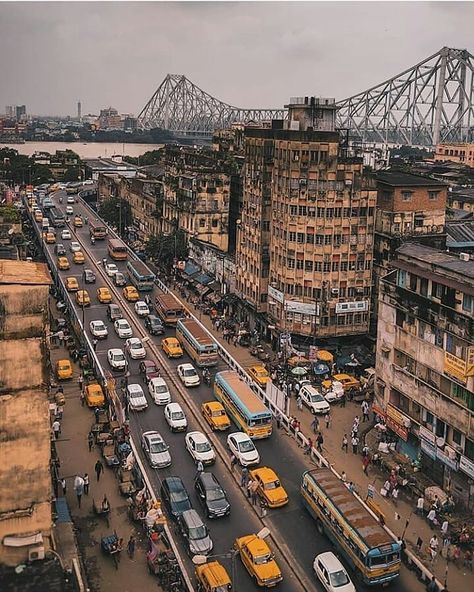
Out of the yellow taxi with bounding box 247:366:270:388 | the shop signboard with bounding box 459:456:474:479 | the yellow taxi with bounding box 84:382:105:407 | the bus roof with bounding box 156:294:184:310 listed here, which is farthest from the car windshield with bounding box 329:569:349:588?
the bus roof with bounding box 156:294:184:310

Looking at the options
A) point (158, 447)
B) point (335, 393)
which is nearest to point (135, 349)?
point (335, 393)

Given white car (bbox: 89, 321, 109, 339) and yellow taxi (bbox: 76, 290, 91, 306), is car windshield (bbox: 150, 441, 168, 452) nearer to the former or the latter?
white car (bbox: 89, 321, 109, 339)

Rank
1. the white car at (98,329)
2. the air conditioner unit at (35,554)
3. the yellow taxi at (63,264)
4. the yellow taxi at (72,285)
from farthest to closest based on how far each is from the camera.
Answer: the yellow taxi at (63,264) → the yellow taxi at (72,285) → the white car at (98,329) → the air conditioner unit at (35,554)

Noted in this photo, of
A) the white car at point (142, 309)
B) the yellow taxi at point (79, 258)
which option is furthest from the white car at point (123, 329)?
the yellow taxi at point (79, 258)

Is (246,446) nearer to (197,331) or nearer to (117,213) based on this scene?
(197,331)

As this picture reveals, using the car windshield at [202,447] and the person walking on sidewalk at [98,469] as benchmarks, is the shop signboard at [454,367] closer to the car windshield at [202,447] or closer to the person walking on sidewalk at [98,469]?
the car windshield at [202,447]

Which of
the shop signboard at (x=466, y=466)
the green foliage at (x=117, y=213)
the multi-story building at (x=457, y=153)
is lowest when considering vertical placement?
the shop signboard at (x=466, y=466)
